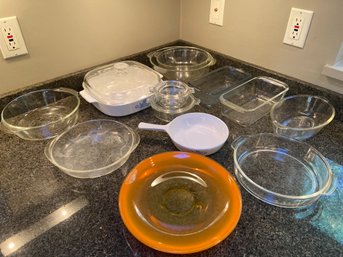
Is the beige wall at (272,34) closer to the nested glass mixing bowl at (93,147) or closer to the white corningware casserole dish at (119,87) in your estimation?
the white corningware casserole dish at (119,87)

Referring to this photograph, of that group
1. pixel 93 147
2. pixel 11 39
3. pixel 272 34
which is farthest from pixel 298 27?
pixel 11 39

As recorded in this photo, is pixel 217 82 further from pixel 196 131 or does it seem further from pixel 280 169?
pixel 280 169

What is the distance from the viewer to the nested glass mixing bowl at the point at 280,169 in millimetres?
609

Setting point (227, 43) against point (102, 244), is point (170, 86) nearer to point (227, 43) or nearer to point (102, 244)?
point (227, 43)

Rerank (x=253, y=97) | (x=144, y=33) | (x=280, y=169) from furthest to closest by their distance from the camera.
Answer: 1. (x=144, y=33)
2. (x=253, y=97)
3. (x=280, y=169)

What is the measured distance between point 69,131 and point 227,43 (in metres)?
0.71

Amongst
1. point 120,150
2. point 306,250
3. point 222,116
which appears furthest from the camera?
point 222,116

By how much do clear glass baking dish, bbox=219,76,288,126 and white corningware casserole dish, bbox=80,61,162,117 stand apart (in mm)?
274

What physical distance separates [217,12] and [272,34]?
0.25 meters

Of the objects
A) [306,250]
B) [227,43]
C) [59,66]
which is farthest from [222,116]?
[59,66]

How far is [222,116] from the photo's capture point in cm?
89

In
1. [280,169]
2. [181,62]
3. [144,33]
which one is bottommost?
[280,169]

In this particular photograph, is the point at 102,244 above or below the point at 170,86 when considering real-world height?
below

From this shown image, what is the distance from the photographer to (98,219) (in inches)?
22.7
